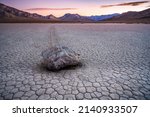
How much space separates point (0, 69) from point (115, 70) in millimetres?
3505

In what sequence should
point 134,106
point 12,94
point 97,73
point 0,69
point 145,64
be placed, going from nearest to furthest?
1. point 134,106
2. point 12,94
3. point 97,73
4. point 0,69
5. point 145,64

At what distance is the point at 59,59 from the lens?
3.55 meters

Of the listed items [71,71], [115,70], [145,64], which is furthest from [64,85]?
[145,64]

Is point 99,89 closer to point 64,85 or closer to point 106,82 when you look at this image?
point 106,82

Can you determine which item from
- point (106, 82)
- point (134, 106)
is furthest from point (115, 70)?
point (134, 106)

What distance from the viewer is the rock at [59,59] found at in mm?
3514

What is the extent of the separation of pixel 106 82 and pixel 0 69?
10.3 feet

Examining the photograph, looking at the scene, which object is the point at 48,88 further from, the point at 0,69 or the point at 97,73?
the point at 0,69

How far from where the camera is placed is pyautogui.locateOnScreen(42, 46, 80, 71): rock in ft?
11.5

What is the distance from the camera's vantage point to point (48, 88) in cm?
276

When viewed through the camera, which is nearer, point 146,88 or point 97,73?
point 146,88

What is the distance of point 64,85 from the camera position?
9.40ft

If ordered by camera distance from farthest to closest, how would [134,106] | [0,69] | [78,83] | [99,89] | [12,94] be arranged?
[0,69] → [78,83] → [99,89] → [12,94] → [134,106]

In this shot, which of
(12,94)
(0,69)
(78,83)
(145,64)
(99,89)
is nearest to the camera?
(12,94)
